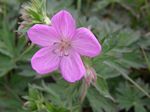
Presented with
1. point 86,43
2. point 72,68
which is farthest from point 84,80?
point 86,43

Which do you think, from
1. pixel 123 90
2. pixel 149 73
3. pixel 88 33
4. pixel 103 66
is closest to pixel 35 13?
pixel 88 33

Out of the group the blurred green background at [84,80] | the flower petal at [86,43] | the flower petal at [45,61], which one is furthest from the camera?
the blurred green background at [84,80]

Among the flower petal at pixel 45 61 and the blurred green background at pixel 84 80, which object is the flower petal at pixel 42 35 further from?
the blurred green background at pixel 84 80

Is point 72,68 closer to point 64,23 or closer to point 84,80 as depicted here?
point 84,80

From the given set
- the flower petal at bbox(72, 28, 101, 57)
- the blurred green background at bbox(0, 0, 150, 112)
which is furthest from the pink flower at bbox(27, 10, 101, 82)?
the blurred green background at bbox(0, 0, 150, 112)

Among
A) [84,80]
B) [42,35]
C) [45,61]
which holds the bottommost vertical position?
[84,80]

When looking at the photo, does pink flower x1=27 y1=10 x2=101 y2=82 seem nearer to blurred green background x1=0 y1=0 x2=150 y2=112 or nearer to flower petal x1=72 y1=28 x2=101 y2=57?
flower petal x1=72 y1=28 x2=101 y2=57

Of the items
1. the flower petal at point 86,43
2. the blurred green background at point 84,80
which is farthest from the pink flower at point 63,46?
the blurred green background at point 84,80
